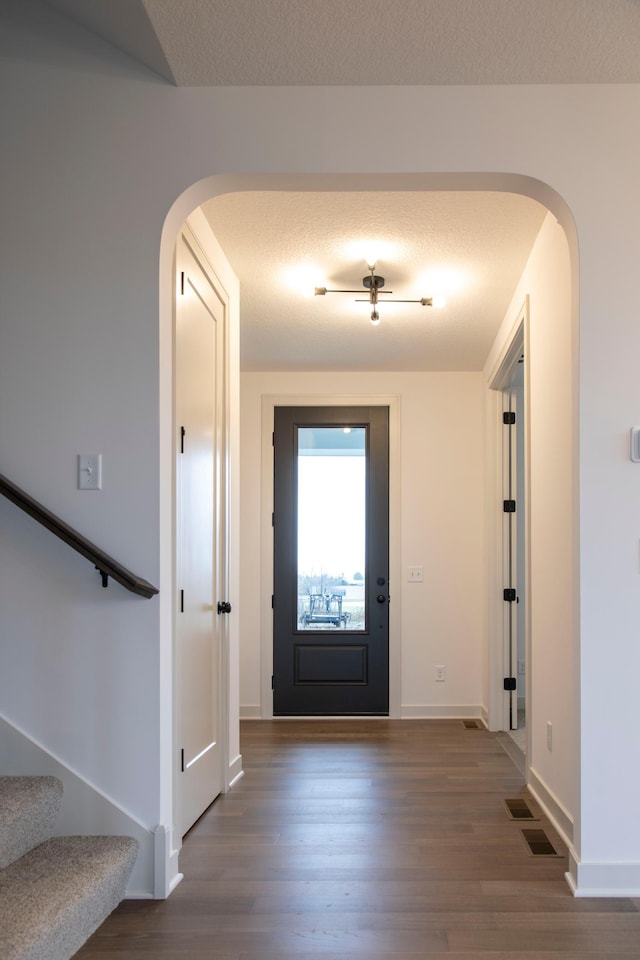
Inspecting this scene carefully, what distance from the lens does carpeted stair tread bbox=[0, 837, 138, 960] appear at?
1831 mm

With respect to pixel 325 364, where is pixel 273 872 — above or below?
below

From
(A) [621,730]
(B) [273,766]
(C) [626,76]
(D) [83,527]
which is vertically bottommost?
(B) [273,766]

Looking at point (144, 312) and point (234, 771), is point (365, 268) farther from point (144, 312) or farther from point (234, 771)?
point (234, 771)

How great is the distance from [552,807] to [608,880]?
0.83 m

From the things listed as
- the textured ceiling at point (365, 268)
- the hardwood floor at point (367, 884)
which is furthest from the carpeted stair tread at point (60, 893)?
the textured ceiling at point (365, 268)

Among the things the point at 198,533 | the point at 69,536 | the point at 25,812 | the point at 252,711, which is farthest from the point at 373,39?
the point at 252,711

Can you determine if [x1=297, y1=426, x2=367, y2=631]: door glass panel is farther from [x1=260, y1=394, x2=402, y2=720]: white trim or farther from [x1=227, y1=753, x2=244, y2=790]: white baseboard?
[x1=227, y1=753, x2=244, y2=790]: white baseboard

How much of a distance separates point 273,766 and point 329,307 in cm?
263

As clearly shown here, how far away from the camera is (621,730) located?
2.55m

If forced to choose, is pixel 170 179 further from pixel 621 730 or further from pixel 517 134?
pixel 621 730

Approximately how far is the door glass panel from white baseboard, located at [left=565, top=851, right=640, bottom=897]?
3.23m

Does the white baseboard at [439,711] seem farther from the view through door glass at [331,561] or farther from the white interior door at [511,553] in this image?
the white interior door at [511,553]

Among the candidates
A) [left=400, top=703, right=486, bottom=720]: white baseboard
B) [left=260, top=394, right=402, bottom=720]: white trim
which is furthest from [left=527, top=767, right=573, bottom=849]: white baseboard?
[left=260, top=394, right=402, bottom=720]: white trim

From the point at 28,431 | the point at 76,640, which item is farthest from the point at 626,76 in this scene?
the point at 76,640
